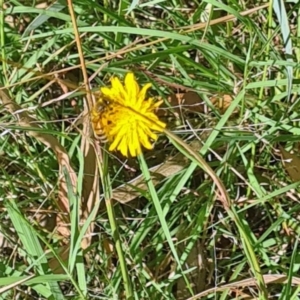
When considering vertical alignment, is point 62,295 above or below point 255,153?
below

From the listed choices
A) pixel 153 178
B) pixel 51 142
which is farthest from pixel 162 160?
pixel 51 142

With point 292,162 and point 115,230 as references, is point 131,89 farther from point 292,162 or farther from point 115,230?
point 292,162

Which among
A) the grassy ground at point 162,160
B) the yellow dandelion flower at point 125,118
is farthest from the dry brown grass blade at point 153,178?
the yellow dandelion flower at point 125,118

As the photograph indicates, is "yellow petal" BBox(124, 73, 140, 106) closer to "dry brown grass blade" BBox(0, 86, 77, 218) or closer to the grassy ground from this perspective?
the grassy ground

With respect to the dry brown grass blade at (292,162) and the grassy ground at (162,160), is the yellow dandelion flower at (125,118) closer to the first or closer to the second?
the grassy ground at (162,160)

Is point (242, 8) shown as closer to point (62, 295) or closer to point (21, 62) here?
point (21, 62)

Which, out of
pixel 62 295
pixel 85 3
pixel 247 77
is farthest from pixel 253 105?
pixel 62 295
